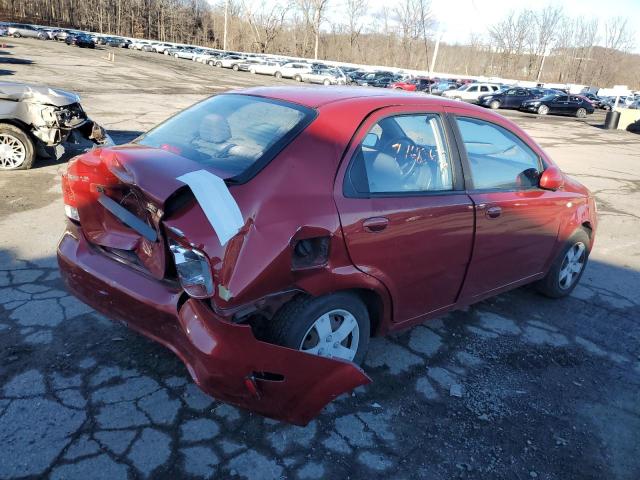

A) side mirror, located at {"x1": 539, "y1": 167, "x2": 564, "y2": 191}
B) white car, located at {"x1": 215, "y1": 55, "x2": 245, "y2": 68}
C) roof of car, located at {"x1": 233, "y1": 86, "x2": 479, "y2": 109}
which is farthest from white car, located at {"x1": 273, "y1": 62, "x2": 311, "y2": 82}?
roof of car, located at {"x1": 233, "y1": 86, "x2": 479, "y2": 109}

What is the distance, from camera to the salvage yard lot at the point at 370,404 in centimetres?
235

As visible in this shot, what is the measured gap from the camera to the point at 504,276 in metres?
3.67

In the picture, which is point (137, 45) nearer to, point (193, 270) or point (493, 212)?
point (493, 212)

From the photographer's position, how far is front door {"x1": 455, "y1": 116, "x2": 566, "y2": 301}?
3.27 meters

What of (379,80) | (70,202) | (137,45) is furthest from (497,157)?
(137,45)

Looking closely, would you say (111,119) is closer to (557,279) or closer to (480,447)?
(557,279)

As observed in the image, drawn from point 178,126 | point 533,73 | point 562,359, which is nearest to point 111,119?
point 178,126

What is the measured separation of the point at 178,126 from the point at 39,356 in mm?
1640

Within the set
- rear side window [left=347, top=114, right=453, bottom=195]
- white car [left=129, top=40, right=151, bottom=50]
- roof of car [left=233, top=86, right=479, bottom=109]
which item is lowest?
rear side window [left=347, top=114, right=453, bottom=195]

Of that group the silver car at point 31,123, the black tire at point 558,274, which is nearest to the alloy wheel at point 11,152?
the silver car at point 31,123

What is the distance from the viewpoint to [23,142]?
692 cm

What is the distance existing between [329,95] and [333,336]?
4.69ft

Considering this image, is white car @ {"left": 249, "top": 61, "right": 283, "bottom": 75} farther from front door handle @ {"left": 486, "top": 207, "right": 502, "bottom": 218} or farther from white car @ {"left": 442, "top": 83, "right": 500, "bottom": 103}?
front door handle @ {"left": 486, "top": 207, "right": 502, "bottom": 218}

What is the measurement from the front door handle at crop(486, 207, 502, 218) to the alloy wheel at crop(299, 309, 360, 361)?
3.97ft
